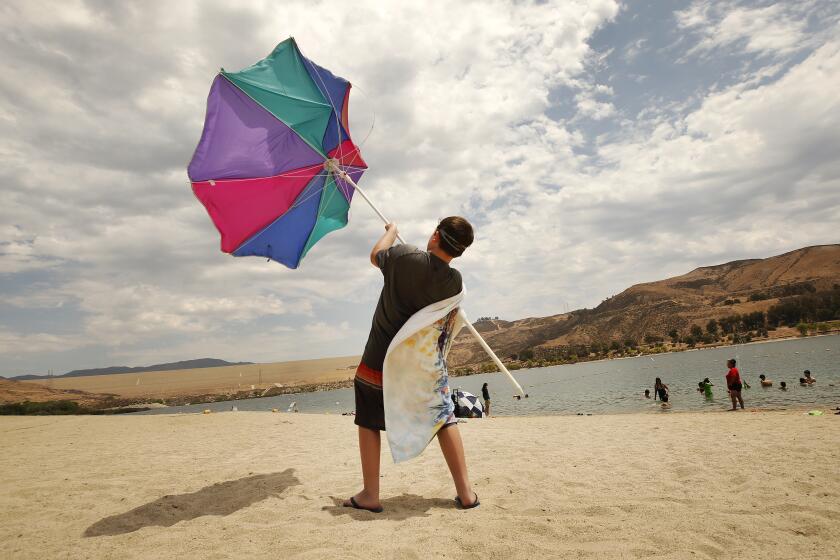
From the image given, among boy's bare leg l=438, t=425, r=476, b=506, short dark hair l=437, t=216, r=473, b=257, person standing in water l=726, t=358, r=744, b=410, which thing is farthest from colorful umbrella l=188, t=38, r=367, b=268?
person standing in water l=726, t=358, r=744, b=410

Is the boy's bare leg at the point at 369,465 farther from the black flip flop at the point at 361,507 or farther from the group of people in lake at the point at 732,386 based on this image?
the group of people in lake at the point at 732,386

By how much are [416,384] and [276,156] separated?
3.35 metres

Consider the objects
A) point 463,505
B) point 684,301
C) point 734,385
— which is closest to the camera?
point 463,505

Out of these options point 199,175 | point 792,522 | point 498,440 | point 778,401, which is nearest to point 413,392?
point 792,522

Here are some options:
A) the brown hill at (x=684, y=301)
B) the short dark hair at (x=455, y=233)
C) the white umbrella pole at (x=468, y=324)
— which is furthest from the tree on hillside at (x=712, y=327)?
the short dark hair at (x=455, y=233)

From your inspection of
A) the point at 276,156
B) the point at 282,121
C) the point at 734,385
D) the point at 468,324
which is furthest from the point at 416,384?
the point at 734,385

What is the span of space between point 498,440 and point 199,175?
21.5 ft

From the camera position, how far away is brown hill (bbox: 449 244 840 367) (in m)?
88.9

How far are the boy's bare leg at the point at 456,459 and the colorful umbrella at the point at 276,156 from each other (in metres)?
3.01

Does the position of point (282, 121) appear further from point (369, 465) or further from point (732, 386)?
point (732, 386)

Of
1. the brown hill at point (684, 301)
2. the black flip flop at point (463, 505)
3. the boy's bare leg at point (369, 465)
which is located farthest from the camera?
the brown hill at point (684, 301)

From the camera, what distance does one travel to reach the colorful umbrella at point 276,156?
499cm

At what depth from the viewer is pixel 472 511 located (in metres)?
3.75

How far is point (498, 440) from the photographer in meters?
7.94
